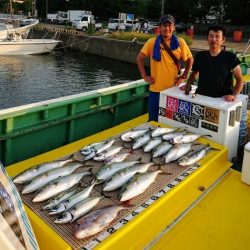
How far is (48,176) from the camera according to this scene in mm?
3381

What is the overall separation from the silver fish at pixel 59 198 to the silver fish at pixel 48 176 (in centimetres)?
25

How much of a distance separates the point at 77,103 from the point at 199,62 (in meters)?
2.20

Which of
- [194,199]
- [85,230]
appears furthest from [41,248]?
[194,199]

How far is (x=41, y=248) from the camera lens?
2.70m

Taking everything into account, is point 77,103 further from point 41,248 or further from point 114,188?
point 41,248

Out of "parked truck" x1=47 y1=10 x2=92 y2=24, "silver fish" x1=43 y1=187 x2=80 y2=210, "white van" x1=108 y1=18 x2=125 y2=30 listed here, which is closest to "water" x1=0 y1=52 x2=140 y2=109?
"white van" x1=108 y1=18 x2=125 y2=30

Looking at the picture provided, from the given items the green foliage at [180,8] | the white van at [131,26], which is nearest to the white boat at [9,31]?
the white van at [131,26]

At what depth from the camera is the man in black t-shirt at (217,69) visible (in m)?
4.54

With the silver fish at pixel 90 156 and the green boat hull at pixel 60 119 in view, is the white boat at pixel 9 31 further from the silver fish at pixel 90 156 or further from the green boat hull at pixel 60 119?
the silver fish at pixel 90 156

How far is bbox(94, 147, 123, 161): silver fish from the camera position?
3908 mm

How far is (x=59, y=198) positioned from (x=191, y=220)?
137 centimetres

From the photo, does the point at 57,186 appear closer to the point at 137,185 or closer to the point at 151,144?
the point at 137,185

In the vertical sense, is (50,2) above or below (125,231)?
above

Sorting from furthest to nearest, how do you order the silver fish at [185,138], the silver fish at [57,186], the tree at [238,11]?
A: the tree at [238,11]
the silver fish at [185,138]
the silver fish at [57,186]
